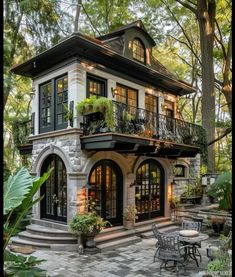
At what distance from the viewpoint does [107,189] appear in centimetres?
1105

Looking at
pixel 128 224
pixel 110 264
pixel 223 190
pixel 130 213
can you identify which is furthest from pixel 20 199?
pixel 223 190

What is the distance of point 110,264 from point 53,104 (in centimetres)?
600

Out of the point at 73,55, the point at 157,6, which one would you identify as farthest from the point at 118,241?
the point at 157,6

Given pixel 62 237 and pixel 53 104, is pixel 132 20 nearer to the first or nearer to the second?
pixel 53 104

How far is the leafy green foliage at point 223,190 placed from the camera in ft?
37.1

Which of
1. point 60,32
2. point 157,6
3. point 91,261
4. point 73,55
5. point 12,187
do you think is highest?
point 157,6

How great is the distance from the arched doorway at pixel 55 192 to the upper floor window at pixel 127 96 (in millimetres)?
3295

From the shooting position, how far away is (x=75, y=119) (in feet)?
33.2

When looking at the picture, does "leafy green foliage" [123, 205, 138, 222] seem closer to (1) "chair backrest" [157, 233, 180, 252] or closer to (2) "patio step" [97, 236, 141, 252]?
(2) "patio step" [97, 236, 141, 252]

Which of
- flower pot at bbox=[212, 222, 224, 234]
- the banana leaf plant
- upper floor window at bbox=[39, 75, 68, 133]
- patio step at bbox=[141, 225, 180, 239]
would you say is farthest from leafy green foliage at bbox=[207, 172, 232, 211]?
the banana leaf plant

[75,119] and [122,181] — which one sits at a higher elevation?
[75,119]

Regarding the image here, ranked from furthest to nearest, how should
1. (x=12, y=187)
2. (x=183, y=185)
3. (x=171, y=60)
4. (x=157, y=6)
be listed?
(x=171, y=60)
(x=157, y=6)
(x=183, y=185)
(x=12, y=187)

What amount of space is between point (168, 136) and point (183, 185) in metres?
5.41

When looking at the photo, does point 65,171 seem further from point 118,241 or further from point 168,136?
point 168,136
